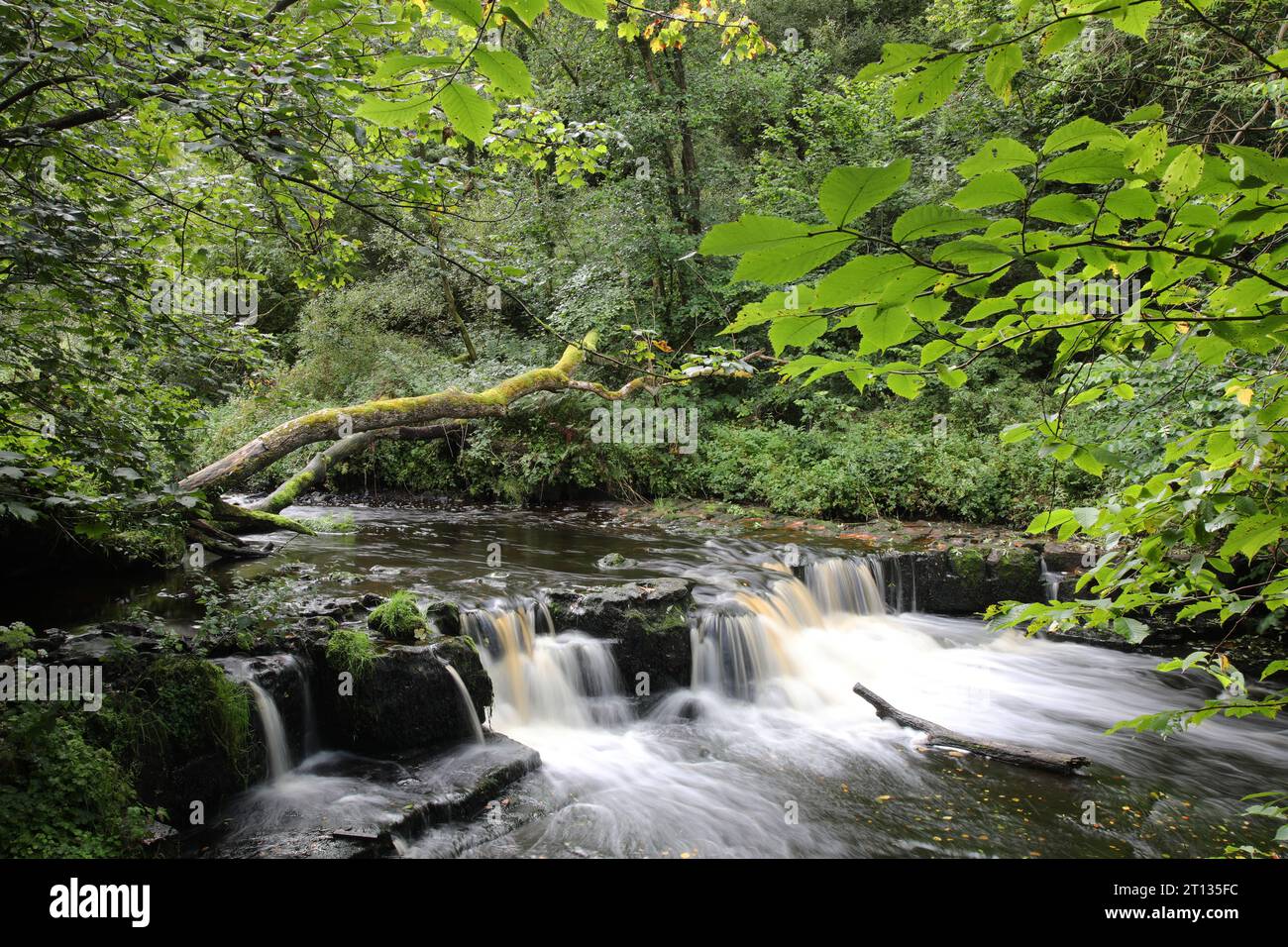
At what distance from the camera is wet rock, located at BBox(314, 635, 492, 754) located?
539 centimetres

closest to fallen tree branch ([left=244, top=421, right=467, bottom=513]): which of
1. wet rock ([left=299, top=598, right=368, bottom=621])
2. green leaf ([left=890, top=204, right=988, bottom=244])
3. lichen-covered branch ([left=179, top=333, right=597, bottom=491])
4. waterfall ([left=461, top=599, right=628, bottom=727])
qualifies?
lichen-covered branch ([left=179, top=333, right=597, bottom=491])

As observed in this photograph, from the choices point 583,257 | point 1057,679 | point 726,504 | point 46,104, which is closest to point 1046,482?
point 1057,679

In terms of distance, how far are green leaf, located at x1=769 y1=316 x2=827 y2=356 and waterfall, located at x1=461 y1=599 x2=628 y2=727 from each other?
238 inches

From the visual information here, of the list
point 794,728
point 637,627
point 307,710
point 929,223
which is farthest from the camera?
point 637,627

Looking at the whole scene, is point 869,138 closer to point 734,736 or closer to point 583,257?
point 583,257

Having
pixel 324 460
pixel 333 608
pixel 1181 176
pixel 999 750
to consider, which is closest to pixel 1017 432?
pixel 1181 176

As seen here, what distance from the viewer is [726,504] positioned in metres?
13.1

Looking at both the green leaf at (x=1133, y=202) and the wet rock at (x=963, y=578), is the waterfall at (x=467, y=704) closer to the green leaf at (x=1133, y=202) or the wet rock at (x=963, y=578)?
the green leaf at (x=1133, y=202)

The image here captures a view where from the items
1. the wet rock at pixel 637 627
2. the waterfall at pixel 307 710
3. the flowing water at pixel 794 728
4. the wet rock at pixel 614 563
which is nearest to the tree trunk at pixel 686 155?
the flowing water at pixel 794 728

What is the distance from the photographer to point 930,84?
1.05 m

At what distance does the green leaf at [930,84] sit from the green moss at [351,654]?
5.48m

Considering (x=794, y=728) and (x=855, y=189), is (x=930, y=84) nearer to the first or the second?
(x=855, y=189)

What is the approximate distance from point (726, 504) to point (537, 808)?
864 cm

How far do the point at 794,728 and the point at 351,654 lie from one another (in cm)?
418
